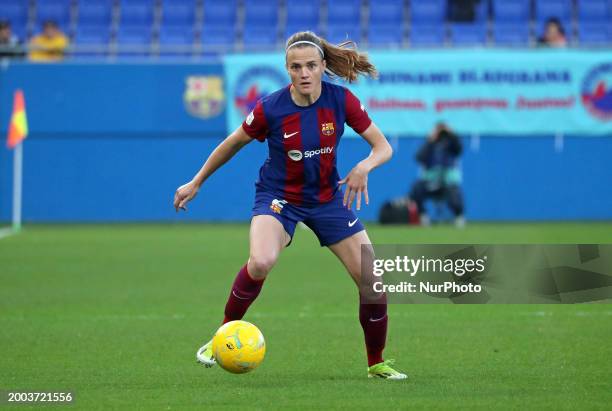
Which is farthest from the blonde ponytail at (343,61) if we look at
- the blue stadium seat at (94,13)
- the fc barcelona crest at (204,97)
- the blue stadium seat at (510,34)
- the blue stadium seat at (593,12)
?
the blue stadium seat at (593,12)

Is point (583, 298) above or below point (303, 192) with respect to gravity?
below

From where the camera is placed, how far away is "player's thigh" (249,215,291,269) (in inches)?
289

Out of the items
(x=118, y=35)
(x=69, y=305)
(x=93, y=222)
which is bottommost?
Result: (x=93, y=222)

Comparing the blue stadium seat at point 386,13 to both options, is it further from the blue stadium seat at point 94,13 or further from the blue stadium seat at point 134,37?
the blue stadium seat at point 94,13

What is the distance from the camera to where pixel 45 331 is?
386 inches

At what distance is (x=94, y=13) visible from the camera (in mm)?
26500

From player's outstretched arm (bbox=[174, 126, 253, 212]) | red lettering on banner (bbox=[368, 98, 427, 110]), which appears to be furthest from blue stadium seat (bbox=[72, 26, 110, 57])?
player's outstretched arm (bbox=[174, 126, 253, 212])

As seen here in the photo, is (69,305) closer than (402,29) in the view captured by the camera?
Yes

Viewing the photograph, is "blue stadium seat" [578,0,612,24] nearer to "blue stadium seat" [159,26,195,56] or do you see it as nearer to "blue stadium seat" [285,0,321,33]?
"blue stadium seat" [285,0,321,33]

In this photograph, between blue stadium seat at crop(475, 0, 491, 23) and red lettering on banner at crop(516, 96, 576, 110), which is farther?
blue stadium seat at crop(475, 0, 491, 23)

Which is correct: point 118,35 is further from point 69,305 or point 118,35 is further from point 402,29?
point 69,305

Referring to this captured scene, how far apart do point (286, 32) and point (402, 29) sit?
2.66 m

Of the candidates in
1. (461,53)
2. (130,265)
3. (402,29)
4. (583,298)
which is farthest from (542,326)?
(402,29)

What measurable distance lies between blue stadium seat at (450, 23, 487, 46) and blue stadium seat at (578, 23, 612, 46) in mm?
2193
